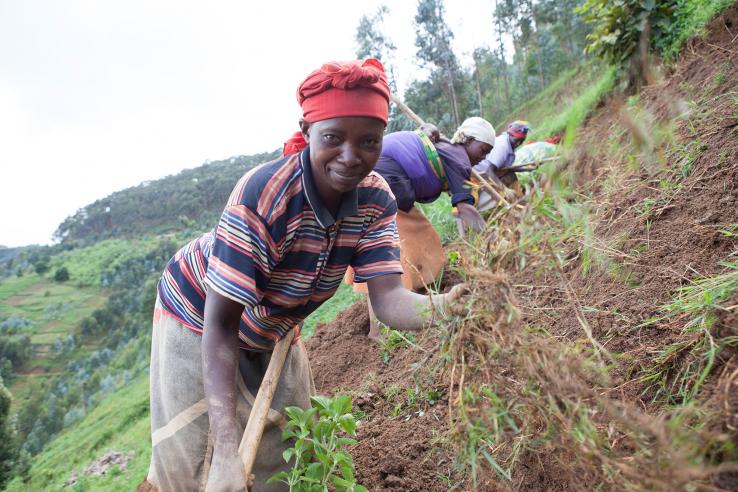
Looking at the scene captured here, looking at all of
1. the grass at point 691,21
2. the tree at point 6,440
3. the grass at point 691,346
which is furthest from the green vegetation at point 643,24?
the tree at point 6,440

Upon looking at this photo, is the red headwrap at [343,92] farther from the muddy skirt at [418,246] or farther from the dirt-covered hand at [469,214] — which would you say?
the muddy skirt at [418,246]

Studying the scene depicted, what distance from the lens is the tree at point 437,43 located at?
26.4 meters

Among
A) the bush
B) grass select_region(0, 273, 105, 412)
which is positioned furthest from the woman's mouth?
the bush

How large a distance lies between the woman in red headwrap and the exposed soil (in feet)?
1.64

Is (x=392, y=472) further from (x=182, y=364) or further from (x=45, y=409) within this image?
(x=45, y=409)

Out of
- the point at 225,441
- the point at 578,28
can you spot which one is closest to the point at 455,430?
the point at 225,441

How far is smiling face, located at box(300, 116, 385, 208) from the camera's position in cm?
155

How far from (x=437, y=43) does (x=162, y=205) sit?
73414mm

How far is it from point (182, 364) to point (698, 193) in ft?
8.39

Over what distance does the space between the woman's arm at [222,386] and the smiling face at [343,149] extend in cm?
52

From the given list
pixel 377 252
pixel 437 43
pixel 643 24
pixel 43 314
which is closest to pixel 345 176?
pixel 377 252

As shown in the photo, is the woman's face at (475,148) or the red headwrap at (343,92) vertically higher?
the red headwrap at (343,92)

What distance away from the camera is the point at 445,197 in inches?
297

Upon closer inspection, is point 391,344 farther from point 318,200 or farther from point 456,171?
point 318,200
